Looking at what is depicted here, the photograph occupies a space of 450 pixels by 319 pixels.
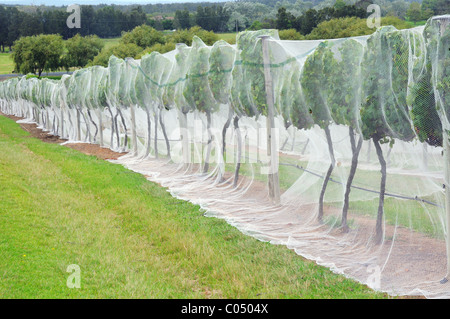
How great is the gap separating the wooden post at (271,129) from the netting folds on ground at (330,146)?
0.7 inches

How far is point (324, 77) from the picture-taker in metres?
7.52

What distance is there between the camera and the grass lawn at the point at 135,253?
5316 mm

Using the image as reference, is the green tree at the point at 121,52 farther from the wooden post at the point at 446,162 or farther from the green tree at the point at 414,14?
the wooden post at the point at 446,162

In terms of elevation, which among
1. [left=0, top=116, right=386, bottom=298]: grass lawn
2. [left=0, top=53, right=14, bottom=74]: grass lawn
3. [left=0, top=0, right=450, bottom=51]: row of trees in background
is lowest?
[left=0, top=116, right=386, bottom=298]: grass lawn

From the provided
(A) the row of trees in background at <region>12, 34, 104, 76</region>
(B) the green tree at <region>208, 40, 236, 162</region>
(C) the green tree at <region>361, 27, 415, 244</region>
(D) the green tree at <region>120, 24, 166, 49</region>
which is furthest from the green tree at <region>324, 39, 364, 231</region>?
(A) the row of trees in background at <region>12, 34, 104, 76</region>

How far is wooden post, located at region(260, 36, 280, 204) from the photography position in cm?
923

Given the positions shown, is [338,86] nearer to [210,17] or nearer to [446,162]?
[446,162]

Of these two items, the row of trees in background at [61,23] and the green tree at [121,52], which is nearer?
the green tree at [121,52]

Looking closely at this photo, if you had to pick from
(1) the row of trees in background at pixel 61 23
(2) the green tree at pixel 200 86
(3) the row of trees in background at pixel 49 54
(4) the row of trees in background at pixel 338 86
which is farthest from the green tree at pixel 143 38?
(2) the green tree at pixel 200 86

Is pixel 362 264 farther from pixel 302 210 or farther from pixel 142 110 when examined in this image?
pixel 142 110

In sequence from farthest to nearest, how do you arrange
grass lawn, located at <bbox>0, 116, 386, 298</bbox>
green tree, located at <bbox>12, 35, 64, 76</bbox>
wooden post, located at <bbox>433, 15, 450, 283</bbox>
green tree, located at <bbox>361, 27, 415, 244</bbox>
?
green tree, located at <bbox>12, 35, 64, 76</bbox>, green tree, located at <bbox>361, 27, 415, 244</bbox>, grass lawn, located at <bbox>0, 116, 386, 298</bbox>, wooden post, located at <bbox>433, 15, 450, 283</bbox>

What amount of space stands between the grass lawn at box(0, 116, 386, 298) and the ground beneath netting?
303 millimetres

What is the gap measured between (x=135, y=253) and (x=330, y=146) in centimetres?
332

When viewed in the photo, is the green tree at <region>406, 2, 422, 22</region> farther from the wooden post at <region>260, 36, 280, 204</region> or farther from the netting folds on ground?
the wooden post at <region>260, 36, 280, 204</region>
